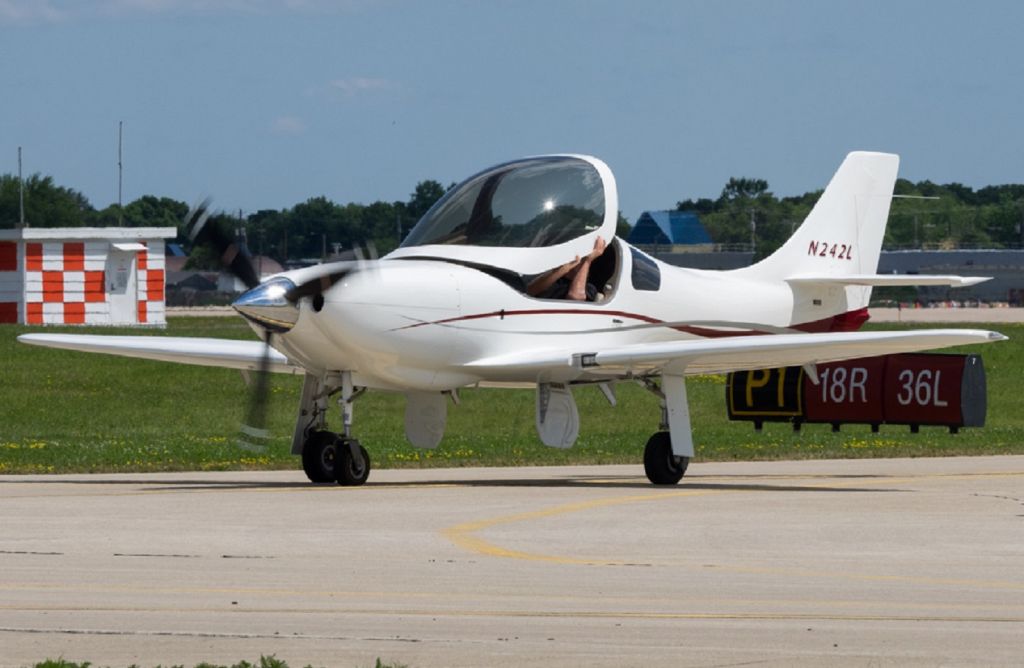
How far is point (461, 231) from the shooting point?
18500 mm

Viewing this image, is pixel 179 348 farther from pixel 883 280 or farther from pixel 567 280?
pixel 883 280

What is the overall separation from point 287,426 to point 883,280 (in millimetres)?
16365

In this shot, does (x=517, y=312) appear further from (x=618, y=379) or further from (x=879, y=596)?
(x=879, y=596)

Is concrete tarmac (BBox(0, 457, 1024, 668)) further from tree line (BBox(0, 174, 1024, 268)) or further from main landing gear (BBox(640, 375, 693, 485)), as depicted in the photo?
tree line (BBox(0, 174, 1024, 268))

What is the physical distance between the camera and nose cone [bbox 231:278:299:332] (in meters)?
16.6

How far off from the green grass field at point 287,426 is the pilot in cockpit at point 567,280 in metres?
5.21

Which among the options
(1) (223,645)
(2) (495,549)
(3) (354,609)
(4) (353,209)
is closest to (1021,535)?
(2) (495,549)

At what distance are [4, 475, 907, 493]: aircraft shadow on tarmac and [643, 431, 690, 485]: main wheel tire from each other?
153 millimetres

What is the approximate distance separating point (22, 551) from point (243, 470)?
10872 millimetres

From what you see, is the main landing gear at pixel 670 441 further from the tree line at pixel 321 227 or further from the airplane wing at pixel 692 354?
the tree line at pixel 321 227

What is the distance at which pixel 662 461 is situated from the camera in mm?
19297

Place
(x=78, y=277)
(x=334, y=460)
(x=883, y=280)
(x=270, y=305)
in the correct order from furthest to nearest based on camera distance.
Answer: (x=78, y=277) < (x=883, y=280) < (x=334, y=460) < (x=270, y=305)

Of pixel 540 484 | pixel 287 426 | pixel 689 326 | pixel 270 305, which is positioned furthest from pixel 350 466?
pixel 287 426

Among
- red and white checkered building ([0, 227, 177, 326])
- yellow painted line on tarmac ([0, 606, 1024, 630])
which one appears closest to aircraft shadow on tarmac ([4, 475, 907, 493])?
yellow painted line on tarmac ([0, 606, 1024, 630])
